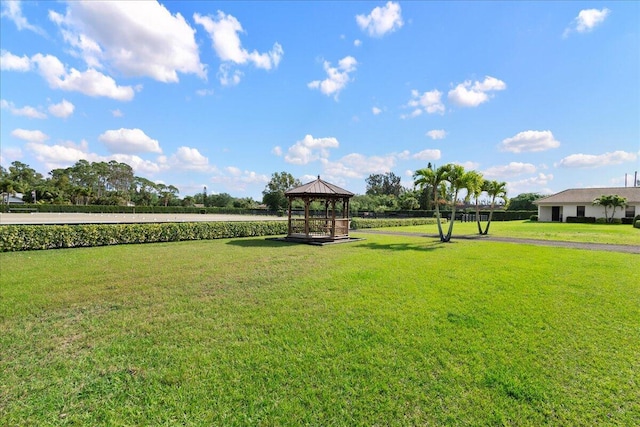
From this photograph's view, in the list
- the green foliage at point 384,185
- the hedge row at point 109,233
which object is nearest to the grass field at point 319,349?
the hedge row at point 109,233

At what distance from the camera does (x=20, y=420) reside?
8.09 ft

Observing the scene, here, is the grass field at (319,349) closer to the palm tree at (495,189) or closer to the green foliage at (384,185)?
the palm tree at (495,189)

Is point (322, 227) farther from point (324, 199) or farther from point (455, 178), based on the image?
point (455, 178)

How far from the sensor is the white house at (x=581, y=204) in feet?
100

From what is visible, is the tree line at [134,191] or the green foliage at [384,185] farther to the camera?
the green foliage at [384,185]

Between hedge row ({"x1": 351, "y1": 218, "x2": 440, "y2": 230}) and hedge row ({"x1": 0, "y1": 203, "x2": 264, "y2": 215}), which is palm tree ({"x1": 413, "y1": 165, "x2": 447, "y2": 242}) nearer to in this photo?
hedge row ({"x1": 351, "y1": 218, "x2": 440, "y2": 230})

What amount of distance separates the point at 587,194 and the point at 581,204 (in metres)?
3.06

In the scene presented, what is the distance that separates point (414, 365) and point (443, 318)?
53.8 inches

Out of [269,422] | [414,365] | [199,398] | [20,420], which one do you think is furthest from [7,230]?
[414,365]

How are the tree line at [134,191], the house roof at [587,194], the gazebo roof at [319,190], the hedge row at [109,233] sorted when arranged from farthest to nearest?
the tree line at [134,191] → the house roof at [587,194] → the gazebo roof at [319,190] → the hedge row at [109,233]

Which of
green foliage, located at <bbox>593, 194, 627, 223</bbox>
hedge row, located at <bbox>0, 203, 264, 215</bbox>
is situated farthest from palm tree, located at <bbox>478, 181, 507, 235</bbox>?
hedge row, located at <bbox>0, 203, 264, 215</bbox>

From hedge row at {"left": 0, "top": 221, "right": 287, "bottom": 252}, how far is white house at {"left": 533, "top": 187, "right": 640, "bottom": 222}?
3387 centimetres

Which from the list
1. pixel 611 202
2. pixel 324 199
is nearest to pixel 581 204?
pixel 611 202

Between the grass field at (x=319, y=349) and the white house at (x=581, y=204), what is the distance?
32874 millimetres
